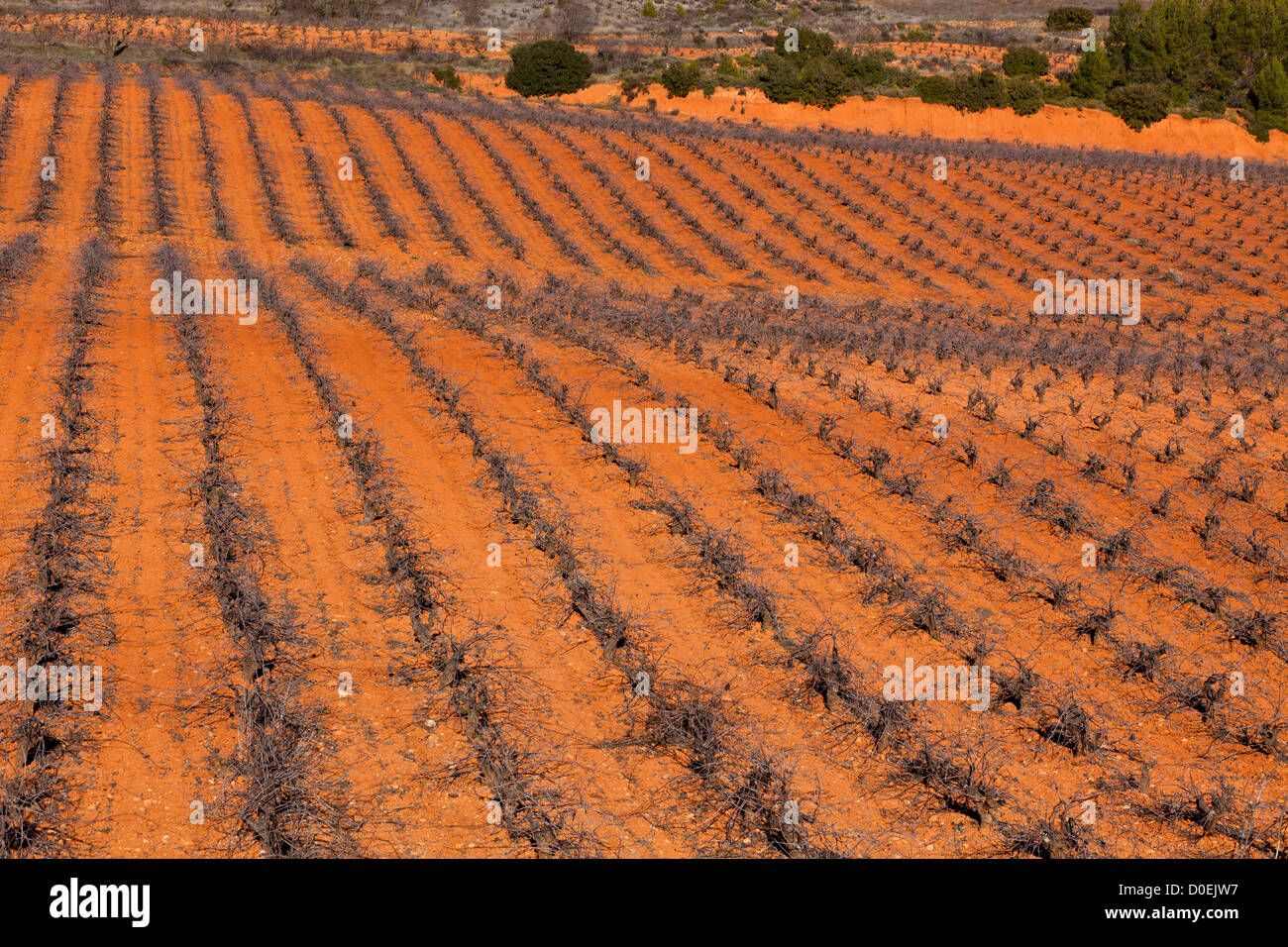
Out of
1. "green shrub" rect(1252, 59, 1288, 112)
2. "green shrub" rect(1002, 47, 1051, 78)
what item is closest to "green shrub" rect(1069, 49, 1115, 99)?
"green shrub" rect(1002, 47, 1051, 78)

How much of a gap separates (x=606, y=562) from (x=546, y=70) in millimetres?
35836

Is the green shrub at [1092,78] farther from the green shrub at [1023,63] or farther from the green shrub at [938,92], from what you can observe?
the green shrub at [938,92]

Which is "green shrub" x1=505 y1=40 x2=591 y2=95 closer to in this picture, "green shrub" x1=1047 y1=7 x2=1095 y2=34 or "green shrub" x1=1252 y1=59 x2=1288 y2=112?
"green shrub" x1=1252 y1=59 x2=1288 y2=112

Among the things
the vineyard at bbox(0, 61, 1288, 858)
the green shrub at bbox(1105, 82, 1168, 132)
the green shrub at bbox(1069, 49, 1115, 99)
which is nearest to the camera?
the vineyard at bbox(0, 61, 1288, 858)

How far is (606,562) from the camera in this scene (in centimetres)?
834

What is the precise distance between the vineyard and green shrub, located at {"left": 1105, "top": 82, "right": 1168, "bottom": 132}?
87.6 ft

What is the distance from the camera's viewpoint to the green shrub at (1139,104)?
42.3 metres

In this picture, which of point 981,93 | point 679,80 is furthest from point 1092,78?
point 679,80

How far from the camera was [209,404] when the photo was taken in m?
11.0

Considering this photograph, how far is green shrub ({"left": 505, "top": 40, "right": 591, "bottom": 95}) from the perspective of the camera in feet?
131

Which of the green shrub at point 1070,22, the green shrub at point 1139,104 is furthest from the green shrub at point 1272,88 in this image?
the green shrub at point 1070,22

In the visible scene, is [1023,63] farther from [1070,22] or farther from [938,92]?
[1070,22]

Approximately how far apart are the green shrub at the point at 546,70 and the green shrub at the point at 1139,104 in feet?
74.6
